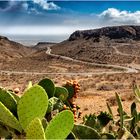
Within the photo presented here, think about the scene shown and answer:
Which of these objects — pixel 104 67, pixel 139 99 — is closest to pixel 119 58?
pixel 104 67

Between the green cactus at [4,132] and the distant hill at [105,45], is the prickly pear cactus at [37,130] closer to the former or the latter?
the green cactus at [4,132]

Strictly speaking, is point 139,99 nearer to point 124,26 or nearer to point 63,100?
point 63,100

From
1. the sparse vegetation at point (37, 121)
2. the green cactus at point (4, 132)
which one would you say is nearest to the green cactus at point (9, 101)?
the sparse vegetation at point (37, 121)

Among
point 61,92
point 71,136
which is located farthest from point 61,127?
point 61,92

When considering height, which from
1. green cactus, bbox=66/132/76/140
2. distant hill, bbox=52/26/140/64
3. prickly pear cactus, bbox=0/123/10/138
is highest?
green cactus, bbox=66/132/76/140

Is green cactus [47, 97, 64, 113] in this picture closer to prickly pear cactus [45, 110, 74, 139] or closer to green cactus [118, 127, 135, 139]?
green cactus [118, 127, 135, 139]

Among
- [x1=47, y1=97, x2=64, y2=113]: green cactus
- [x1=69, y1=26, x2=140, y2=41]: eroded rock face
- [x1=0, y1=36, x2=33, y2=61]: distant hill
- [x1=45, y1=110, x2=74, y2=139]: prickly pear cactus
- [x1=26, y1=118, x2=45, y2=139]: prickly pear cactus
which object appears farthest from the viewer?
[x1=69, y1=26, x2=140, y2=41]: eroded rock face

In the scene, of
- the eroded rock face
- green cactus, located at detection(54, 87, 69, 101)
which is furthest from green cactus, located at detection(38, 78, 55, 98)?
the eroded rock face

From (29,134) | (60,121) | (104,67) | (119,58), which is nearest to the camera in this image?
(29,134)
